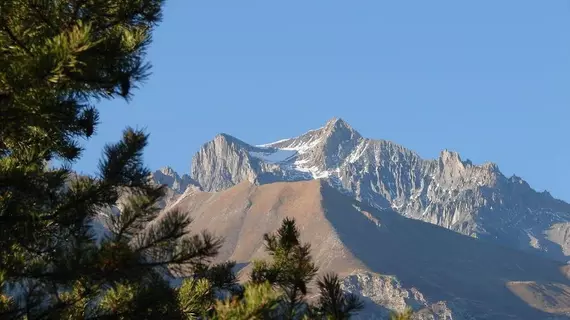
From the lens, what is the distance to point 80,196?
56.2 ft

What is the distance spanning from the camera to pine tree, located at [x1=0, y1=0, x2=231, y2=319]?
49.2 ft

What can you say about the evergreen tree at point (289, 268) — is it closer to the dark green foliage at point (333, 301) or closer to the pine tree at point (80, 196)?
the dark green foliage at point (333, 301)

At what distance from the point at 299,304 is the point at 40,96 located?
461 cm

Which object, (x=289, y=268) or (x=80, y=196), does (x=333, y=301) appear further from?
(x=80, y=196)

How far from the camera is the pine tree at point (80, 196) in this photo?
14992mm

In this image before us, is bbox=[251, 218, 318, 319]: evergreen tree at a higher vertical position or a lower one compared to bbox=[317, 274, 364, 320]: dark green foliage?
higher

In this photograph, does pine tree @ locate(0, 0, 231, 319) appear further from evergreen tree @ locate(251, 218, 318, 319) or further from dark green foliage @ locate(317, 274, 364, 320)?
dark green foliage @ locate(317, 274, 364, 320)

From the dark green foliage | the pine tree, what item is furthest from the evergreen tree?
the pine tree

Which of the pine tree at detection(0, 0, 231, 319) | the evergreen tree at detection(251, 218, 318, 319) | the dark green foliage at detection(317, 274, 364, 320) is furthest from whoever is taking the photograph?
the pine tree at detection(0, 0, 231, 319)

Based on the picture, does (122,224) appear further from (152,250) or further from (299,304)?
(299,304)

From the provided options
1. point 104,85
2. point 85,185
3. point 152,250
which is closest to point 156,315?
point 152,250

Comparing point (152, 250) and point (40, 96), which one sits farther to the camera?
point (152, 250)

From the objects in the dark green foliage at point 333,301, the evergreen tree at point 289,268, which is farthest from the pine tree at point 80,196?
the dark green foliage at point 333,301

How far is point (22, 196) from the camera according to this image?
16453 millimetres
